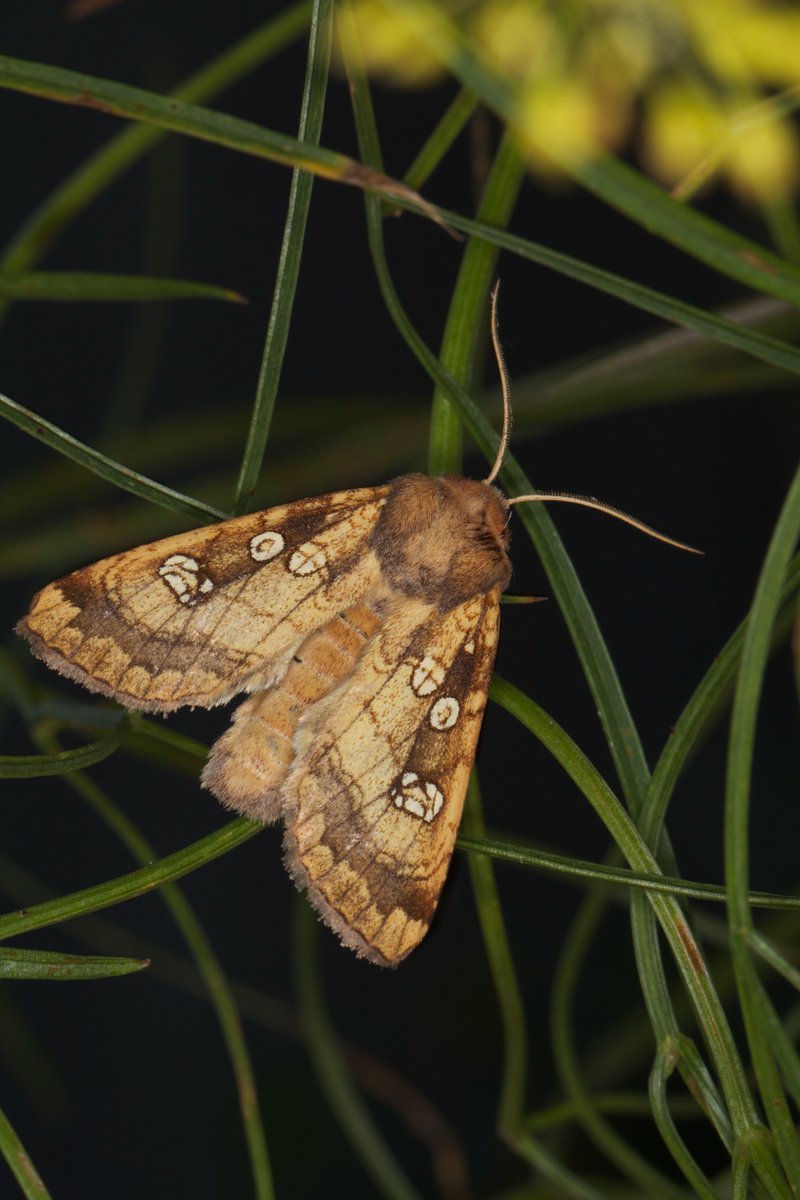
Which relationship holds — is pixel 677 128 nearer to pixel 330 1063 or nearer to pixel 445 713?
pixel 445 713

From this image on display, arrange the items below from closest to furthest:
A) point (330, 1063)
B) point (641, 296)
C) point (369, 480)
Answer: point (641, 296) < point (330, 1063) < point (369, 480)

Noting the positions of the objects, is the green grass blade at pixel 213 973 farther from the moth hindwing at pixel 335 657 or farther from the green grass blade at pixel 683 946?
the green grass blade at pixel 683 946

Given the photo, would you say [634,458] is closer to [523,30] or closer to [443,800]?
[523,30]

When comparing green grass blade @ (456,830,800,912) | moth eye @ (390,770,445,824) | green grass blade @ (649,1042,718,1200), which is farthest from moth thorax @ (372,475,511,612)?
green grass blade @ (649,1042,718,1200)

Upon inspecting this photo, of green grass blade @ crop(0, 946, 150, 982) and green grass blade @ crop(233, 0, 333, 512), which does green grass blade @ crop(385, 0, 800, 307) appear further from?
green grass blade @ crop(0, 946, 150, 982)

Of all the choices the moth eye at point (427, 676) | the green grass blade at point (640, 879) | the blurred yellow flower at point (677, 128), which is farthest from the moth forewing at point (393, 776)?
the blurred yellow flower at point (677, 128)

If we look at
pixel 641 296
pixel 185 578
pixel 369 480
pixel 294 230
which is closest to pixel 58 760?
pixel 185 578

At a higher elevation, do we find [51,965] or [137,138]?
[137,138]
